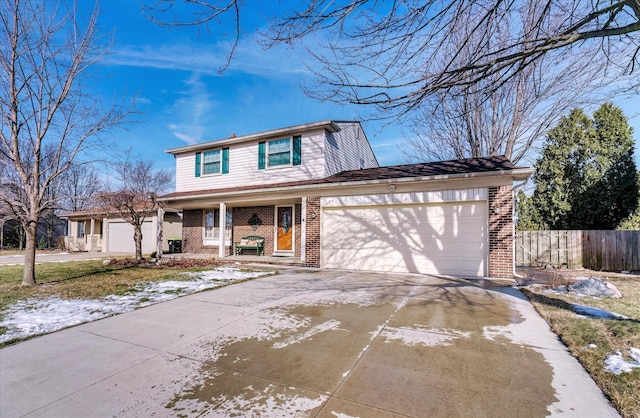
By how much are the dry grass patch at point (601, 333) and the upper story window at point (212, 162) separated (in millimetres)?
12150

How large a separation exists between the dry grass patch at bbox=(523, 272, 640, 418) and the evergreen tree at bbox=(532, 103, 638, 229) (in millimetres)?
8815

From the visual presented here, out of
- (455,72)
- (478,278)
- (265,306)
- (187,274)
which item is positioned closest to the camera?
(455,72)

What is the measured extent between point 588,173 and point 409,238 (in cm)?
1044

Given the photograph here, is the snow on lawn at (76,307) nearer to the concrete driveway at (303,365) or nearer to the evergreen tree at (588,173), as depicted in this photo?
the concrete driveway at (303,365)

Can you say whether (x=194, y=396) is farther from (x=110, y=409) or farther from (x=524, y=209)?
(x=524, y=209)

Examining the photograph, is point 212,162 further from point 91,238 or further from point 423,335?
point 423,335

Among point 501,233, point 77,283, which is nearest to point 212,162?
point 77,283

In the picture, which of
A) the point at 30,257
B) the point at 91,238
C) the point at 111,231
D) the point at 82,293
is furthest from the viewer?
the point at 91,238

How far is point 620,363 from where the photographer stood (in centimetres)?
292

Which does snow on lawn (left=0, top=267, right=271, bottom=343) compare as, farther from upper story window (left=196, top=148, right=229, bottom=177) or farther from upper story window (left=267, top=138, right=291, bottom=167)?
upper story window (left=196, top=148, right=229, bottom=177)

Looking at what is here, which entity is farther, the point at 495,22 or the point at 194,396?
the point at 495,22

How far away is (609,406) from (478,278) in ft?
19.6

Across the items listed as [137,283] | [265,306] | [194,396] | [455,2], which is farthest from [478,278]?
[137,283]

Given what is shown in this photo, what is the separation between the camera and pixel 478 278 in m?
7.92
